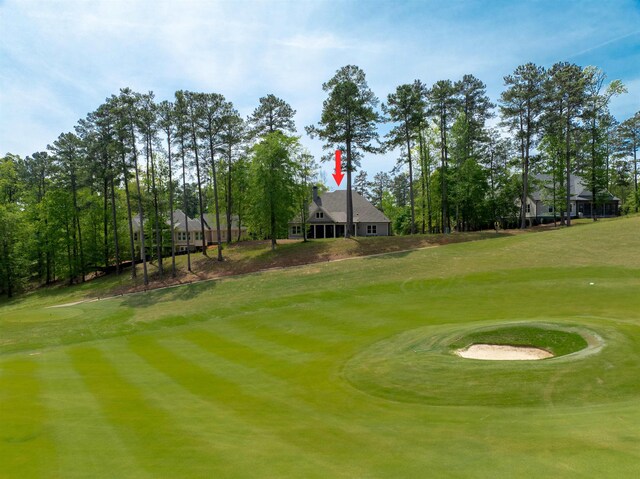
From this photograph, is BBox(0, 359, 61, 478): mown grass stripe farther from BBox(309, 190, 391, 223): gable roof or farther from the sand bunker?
BBox(309, 190, 391, 223): gable roof

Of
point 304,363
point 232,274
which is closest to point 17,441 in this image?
point 304,363

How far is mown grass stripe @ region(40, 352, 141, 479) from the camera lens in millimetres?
7905

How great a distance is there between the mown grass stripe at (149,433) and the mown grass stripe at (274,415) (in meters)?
1.67

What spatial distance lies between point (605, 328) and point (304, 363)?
11.5m

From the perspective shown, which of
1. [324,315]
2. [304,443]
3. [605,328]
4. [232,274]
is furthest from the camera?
[232,274]

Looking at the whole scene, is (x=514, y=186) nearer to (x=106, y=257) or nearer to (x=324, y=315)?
(x=324, y=315)

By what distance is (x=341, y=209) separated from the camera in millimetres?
72812

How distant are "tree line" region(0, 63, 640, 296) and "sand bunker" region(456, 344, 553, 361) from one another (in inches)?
1411

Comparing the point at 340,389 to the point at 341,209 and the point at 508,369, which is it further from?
the point at 341,209

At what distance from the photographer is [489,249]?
38656 millimetres

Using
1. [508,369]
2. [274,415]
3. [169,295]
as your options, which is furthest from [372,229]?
[274,415]

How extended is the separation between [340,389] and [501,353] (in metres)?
6.32

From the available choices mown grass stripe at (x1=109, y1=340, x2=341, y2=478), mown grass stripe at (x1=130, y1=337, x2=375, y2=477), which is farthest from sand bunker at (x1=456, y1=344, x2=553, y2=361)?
mown grass stripe at (x1=109, y1=340, x2=341, y2=478)

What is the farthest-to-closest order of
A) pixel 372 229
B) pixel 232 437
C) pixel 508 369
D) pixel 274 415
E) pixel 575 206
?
pixel 575 206 → pixel 372 229 → pixel 508 369 → pixel 274 415 → pixel 232 437
